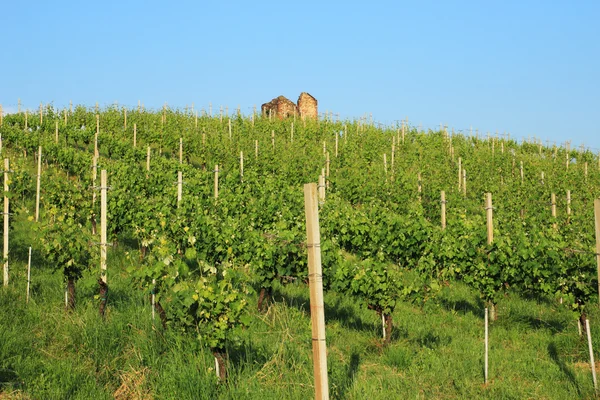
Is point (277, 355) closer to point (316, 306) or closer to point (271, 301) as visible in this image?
point (316, 306)

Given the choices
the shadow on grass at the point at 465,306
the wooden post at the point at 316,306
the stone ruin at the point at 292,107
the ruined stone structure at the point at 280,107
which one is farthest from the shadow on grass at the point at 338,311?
the ruined stone structure at the point at 280,107

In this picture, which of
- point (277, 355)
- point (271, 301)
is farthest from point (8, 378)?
point (271, 301)

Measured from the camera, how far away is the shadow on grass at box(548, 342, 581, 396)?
25.1 ft

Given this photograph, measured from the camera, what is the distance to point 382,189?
20.5 metres

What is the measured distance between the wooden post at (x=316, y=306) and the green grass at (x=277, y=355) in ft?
3.72

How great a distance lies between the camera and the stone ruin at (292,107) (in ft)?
135

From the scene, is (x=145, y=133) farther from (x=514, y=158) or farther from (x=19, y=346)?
(x=19, y=346)

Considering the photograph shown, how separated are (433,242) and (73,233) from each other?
22.5 feet

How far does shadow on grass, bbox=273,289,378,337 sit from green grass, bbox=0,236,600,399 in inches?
1.4

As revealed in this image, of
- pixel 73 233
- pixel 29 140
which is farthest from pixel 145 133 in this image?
pixel 73 233

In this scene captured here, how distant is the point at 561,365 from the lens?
8445 millimetres

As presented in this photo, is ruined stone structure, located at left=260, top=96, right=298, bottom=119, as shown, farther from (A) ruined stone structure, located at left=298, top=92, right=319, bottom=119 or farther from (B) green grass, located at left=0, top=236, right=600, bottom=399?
(B) green grass, located at left=0, top=236, right=600, bottom=399

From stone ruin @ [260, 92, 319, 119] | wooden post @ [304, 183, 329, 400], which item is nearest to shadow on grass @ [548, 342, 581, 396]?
wooden post @ [304, 183, 329, 400]

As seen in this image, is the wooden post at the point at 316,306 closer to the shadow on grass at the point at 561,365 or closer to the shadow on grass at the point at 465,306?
the shadow on grass at the point at 561,365
